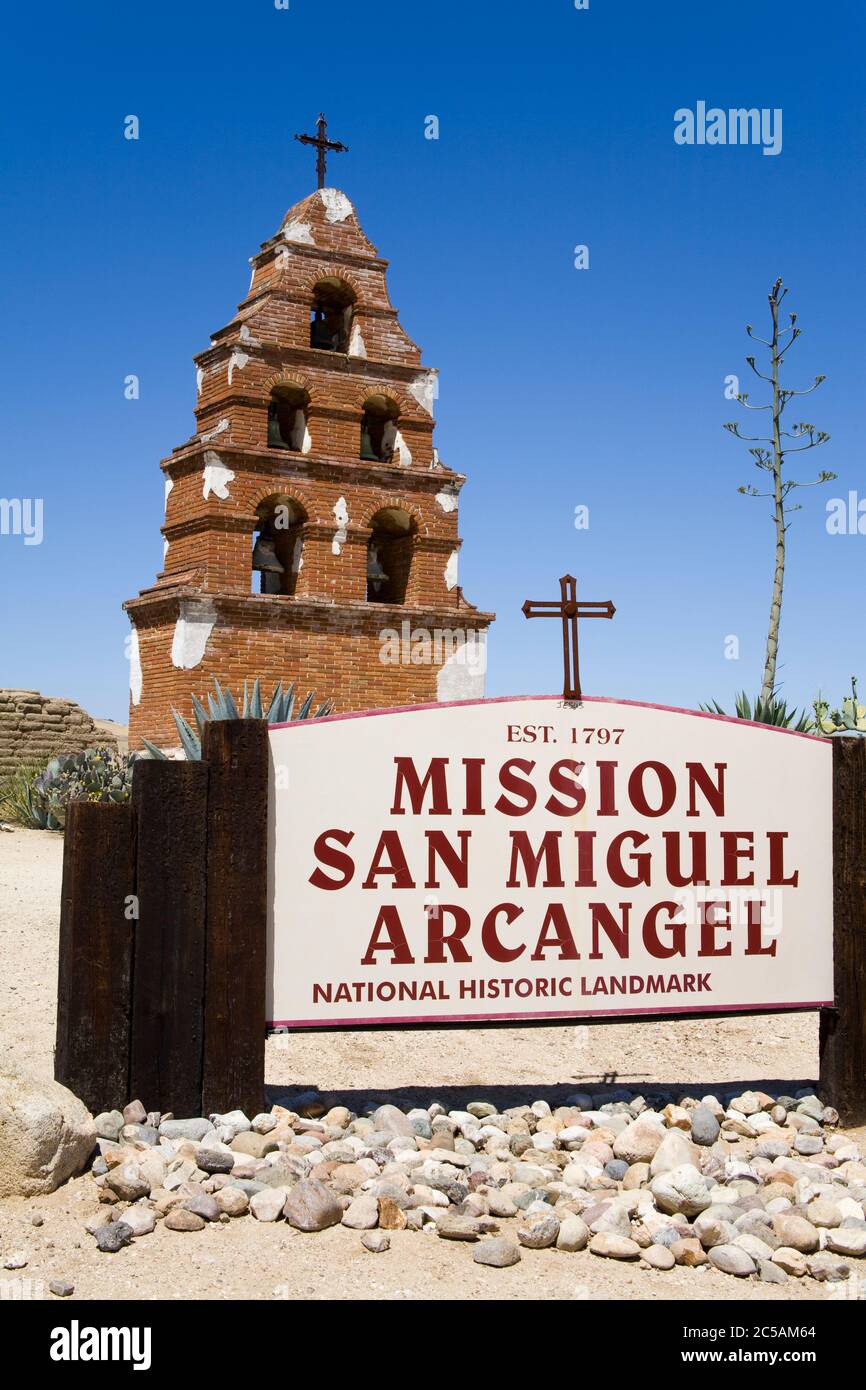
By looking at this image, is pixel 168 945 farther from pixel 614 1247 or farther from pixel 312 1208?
pixel 614 1247

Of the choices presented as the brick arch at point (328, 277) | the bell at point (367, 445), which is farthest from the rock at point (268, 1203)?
the brick arch at point (328, 277)

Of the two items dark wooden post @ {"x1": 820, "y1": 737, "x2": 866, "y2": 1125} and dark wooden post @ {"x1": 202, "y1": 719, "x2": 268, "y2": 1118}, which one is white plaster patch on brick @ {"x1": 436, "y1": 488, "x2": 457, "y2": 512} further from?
dark wooden post @ {"x1": 202, "y1": 719, "x2": 268, "y2": 1118}

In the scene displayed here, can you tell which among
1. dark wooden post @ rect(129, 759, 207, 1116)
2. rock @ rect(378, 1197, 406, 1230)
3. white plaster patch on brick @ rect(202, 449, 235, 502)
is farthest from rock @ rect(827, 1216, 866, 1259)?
white plaster patch on brick @ rect(202, 449, 235, 502)

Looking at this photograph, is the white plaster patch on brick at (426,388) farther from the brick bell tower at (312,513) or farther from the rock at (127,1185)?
the rock at (127,1185)

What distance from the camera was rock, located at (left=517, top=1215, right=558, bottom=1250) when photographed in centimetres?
358

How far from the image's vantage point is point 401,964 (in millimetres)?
4742

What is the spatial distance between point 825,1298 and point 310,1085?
8.71 ft

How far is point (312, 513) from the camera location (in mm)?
16672

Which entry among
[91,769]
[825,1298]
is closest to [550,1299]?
[825,1298]

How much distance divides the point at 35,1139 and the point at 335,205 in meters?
16.7

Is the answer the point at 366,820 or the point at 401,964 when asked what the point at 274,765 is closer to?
the point at 366,820

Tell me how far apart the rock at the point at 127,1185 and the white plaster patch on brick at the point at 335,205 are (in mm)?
16522

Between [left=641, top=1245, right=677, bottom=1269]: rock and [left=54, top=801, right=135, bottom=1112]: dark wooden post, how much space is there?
2037 mm
